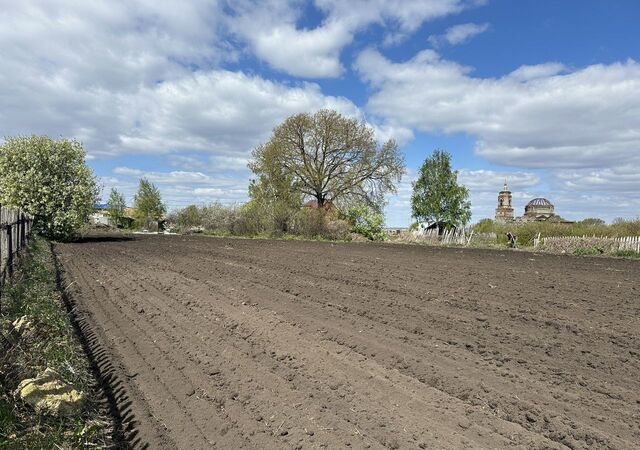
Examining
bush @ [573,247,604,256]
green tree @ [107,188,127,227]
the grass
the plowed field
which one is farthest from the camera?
green tree @ [107,188,127,227]

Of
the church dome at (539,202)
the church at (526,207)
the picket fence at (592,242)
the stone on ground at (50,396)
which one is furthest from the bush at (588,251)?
the church dome at (539,202)

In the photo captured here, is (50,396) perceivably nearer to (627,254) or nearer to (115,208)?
(627,254)

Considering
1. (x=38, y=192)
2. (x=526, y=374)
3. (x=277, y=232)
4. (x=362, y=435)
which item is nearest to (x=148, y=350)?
(x=362, y=435)

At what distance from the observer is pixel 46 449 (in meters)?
3.74

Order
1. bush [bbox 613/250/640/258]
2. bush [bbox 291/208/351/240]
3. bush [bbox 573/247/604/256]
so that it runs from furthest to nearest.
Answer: bush [bbox 291/208/351/240], bush [bbox 573/247/604/256], bush [bbox 613/250/640/258]

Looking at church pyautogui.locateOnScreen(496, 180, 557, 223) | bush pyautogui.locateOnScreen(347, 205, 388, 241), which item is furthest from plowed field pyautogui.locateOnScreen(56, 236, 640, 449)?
church pyautogui.locateOnScreen(496, 180, 557, 223)

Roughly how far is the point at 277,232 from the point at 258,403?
126 feet

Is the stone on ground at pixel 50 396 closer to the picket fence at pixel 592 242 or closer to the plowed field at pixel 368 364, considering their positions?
the plowed field at pixel 368 364

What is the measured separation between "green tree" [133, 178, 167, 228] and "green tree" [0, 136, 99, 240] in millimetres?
37748

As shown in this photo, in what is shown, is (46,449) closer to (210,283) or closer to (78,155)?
(210,283)

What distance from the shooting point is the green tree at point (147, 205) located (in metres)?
69.3

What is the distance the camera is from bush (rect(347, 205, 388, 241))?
144 feet

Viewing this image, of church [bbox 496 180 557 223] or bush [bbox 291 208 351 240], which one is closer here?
bush [bbox 291 208 351 240]

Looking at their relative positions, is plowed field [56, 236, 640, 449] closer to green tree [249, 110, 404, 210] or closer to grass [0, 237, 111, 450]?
grass [0, 237, 111, 450]
